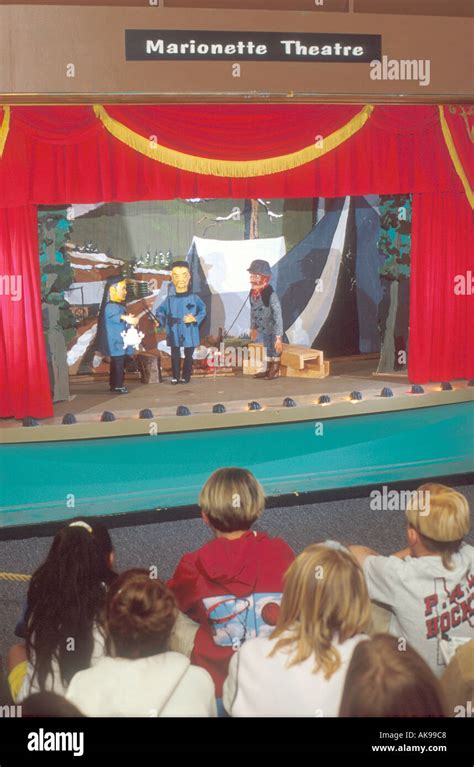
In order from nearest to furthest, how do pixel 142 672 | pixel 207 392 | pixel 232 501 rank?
pixel 142 672, pixel 232 501, pixel 207 392

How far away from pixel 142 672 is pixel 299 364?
527 centimetres

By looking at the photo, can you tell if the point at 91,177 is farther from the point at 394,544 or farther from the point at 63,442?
the point at 394,544

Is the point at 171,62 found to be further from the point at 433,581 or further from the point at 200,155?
the point at 433,581

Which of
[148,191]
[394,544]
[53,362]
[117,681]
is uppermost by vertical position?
[148,191]

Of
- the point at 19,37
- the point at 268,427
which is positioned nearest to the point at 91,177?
the point at 19,37

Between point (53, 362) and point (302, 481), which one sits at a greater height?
point (53, 362)

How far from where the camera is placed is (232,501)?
320 centimetres

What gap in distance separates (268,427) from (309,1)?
291cm

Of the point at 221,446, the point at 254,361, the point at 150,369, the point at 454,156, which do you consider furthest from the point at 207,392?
the point at 454,156

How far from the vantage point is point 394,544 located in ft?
16.0

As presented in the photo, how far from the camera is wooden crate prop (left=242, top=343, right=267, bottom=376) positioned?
7.93 m

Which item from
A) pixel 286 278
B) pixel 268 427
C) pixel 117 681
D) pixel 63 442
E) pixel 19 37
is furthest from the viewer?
pixel 286 278

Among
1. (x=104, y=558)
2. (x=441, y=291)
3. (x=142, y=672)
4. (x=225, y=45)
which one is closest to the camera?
(x=142, y=672)

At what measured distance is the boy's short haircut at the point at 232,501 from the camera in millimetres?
3188
